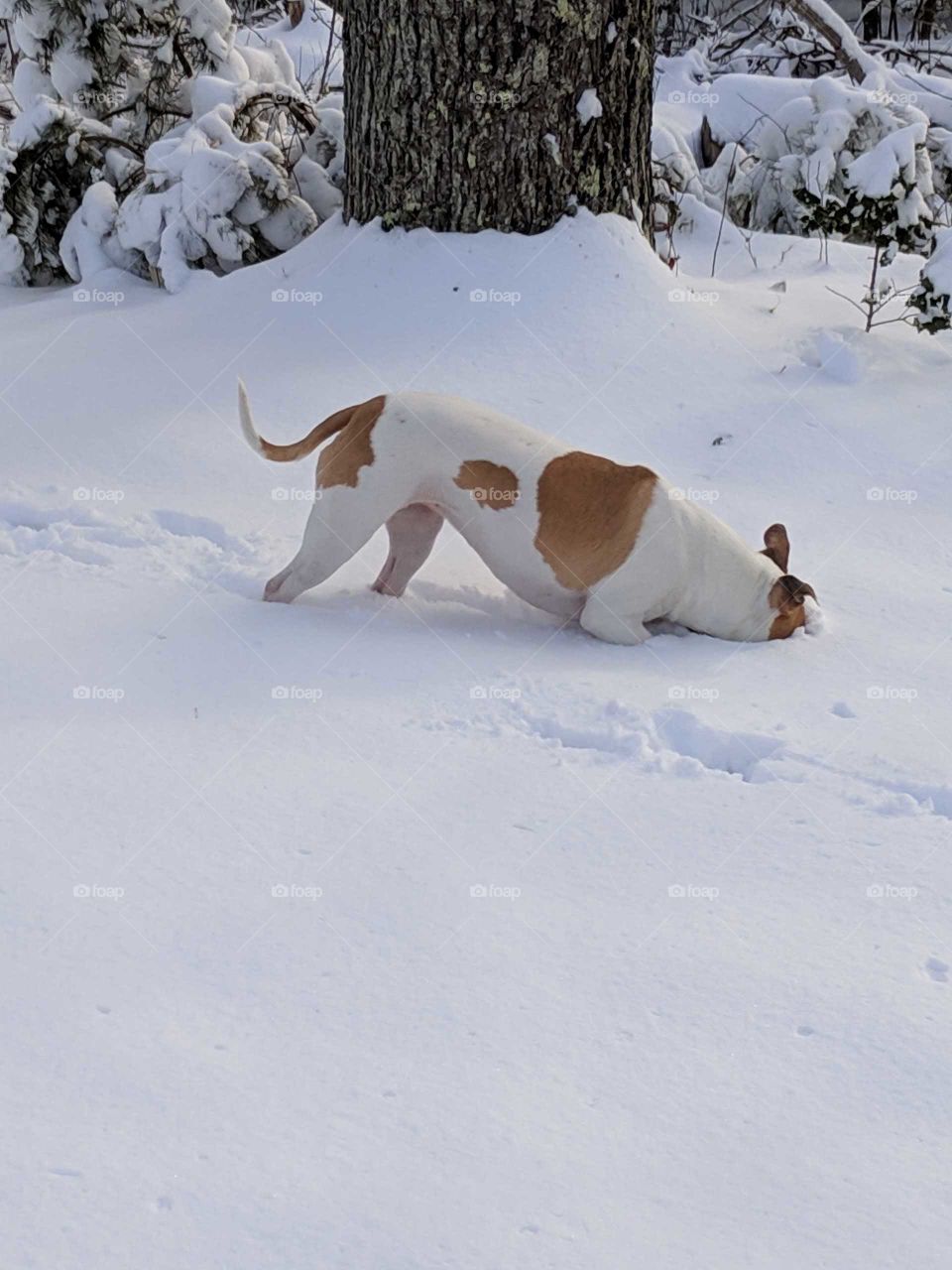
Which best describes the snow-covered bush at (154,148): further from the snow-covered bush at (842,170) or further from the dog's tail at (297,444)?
the dog's tail at (297,444)

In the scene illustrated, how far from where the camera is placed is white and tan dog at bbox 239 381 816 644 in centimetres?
370

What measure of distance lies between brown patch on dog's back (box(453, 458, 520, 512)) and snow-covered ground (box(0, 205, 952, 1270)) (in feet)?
1.14

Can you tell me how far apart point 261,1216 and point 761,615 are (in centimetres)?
245

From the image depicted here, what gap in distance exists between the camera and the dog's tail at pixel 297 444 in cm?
383

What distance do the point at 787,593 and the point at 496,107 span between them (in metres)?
2.57

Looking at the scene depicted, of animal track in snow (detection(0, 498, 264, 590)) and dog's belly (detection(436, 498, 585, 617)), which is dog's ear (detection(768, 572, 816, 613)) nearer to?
dog's belly (detection(436, 498, 585, 617))

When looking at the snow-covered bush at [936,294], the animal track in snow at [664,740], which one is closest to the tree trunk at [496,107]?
the snow-covered bush at [936,294]

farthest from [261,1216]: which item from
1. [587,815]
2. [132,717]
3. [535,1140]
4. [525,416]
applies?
[525,416]

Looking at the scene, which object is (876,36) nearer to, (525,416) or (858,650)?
(525,416)

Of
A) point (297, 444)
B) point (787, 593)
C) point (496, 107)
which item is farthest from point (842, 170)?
point (297, 444)

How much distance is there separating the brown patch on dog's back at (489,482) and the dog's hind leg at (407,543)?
0.15 metres

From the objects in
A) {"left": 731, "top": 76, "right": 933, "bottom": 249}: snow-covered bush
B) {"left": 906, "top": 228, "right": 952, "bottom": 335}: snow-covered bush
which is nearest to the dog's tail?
{"left": 906, "top": 228, "right": 952, "bottom": 335}: snow-covered bush

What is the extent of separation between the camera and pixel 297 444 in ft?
12.8

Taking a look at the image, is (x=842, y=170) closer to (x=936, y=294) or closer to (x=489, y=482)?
(x=936, y=294)
